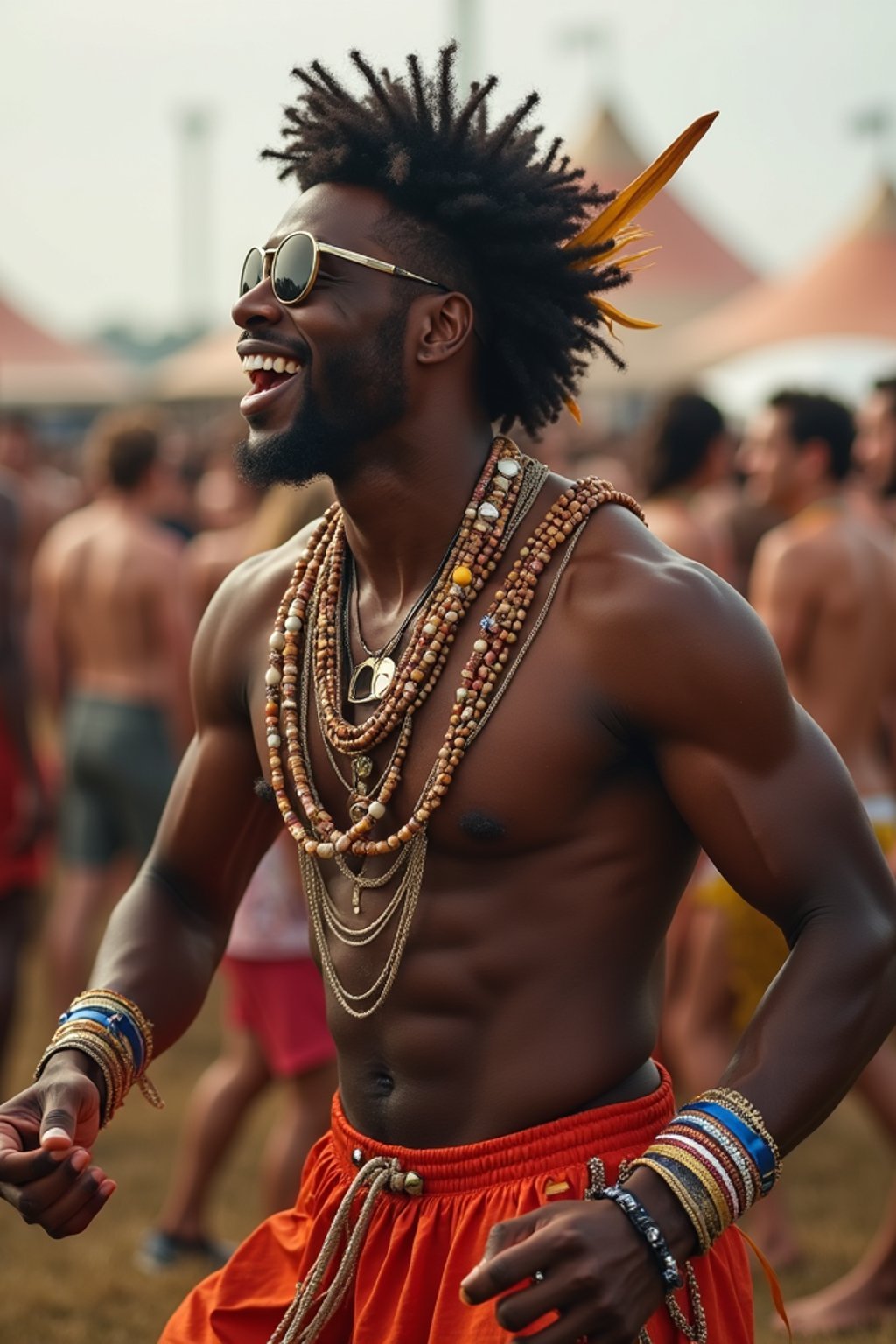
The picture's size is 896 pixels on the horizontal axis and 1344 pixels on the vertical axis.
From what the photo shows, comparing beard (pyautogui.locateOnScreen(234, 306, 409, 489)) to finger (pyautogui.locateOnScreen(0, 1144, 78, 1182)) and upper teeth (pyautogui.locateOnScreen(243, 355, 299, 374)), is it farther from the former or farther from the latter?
finger (pyautogui.locateOnScreen(0, 1144, 78, 1182))

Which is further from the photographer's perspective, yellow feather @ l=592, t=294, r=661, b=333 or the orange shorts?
yellow feather @ l=592, t=294, r=661, b=333

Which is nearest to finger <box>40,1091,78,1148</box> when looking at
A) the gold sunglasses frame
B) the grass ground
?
the gold sunglasses frame

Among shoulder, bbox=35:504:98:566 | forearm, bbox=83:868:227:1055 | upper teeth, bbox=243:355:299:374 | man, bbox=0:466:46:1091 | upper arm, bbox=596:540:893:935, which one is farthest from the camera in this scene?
Result: shoulder, bbox=35:504:98:566

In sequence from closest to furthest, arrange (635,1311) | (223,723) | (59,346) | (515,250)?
(635,1311)
(515,250)
(223,723)
(59,346)

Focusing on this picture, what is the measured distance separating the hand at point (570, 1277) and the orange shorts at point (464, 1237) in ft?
1.14

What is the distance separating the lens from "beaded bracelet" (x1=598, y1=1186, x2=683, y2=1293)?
7.16ft

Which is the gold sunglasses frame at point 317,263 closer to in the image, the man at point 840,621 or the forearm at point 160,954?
the forearm at point 160,954

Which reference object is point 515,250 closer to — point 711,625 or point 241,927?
point 711,625

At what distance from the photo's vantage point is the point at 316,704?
2844 millimetres

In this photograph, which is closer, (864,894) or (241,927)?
(864,894)

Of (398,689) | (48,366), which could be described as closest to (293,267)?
(398,689)

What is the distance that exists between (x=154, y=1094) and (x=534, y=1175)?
0.72 m

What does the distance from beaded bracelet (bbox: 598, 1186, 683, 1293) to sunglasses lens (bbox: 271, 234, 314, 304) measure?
1.39 meters

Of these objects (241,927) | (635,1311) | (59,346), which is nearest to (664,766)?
(635,1311)
